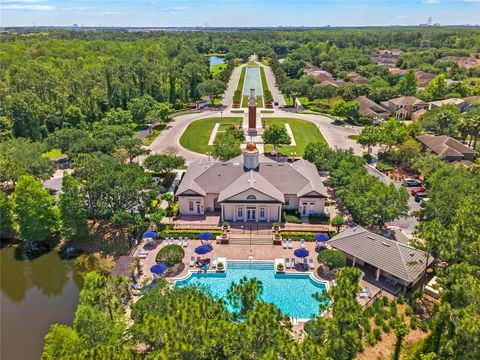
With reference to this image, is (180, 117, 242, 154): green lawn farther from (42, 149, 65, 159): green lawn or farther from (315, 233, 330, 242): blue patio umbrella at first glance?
(315, 233, 330, 242): blue patio umbrella

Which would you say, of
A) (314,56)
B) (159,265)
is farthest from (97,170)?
(314,56)

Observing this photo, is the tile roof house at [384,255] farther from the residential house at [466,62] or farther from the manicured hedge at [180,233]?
the residential house at [466,62]

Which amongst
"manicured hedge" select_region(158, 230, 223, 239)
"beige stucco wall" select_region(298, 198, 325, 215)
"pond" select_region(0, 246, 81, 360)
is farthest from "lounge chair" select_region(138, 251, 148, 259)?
"beige stucco wall" select_region(298, 198, 325, 215)

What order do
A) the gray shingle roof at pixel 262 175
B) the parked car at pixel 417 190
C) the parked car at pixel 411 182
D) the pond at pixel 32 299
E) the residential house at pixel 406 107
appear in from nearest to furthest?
1. the pond at pixel 32 299
2. the gray shingle roof at pixel 262 175
3. the parked car at pixel 417 190
4. the parked car at pixel 411 182
5. the residential house at pixel 406 107

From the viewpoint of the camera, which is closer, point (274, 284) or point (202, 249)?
point (274, 284)

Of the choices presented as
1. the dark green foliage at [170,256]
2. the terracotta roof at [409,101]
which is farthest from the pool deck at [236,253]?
the terracotta roof at [409,101]

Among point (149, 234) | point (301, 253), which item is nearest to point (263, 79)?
point (149, 234)

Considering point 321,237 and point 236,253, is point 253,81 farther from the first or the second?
point 236,253
